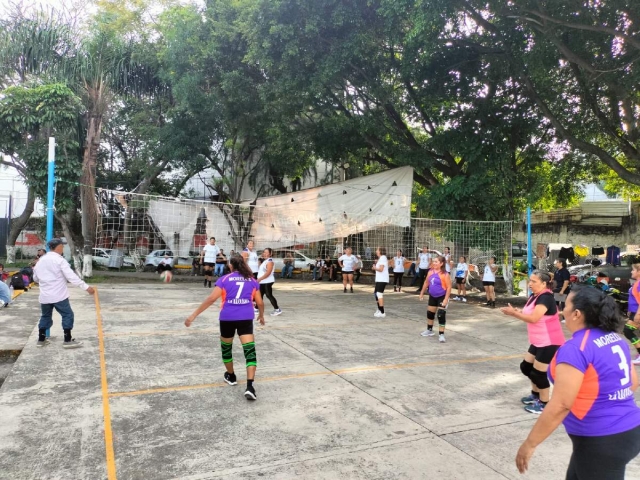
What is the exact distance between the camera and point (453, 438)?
3.96 metres

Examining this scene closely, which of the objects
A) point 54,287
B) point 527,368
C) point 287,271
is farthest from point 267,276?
point 287,271

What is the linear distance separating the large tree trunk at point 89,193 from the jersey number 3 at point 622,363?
1768 centimetres

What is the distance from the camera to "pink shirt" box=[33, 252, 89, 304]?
6488 millimetres

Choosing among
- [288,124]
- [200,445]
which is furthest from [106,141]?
[200,445]

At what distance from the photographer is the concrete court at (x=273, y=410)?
346 centimetres

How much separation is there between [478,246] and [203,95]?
35.9 feet

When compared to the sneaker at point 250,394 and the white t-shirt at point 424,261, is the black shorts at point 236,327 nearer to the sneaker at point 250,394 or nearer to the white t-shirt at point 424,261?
the sneaker at point 250,394

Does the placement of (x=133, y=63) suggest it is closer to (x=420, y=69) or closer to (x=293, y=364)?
(x=420, y=69)

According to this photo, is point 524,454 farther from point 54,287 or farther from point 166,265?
point 166,265

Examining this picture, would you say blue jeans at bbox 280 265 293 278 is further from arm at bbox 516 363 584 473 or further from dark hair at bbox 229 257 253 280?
arm at bbox 516 363 584 473

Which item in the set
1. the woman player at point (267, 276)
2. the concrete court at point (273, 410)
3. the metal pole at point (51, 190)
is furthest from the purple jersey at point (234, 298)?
the metal pole at point (51, 190)

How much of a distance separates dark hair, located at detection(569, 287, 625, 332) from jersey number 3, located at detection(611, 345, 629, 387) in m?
0.09

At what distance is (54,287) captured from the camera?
6.55 metres

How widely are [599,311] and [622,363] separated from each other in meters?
0.25
